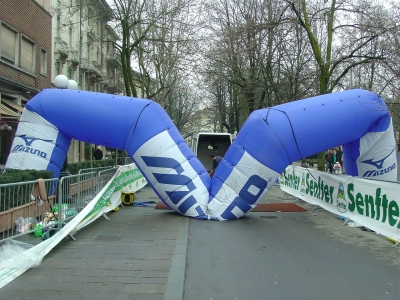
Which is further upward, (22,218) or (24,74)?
(24,74)

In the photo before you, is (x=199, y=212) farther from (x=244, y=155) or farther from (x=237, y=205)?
(x=244, y=155)

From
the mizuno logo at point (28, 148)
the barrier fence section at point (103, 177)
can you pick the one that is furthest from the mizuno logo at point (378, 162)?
the mizuno logo at point (28, 148)

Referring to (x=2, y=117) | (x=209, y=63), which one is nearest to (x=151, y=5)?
(x=209, y=63)

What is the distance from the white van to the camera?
18.2 metres

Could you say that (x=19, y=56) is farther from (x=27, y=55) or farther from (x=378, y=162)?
(x=378, y=162)

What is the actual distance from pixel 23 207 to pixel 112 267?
2.04 meters

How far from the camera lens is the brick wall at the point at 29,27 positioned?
58.7 feet

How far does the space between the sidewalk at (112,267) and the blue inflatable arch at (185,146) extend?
122 cm

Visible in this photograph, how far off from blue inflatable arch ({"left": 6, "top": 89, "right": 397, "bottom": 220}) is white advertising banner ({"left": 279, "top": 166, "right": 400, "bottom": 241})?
1.22m

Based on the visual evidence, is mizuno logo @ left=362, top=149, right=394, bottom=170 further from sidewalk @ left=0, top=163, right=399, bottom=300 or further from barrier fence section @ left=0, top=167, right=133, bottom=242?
barrier fence section @ left=0, top=167, right=133, bottom=242

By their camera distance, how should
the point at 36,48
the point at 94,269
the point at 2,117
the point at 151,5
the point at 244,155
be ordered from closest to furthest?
the point at 94,269
the point at 244,155
the point at 2,117
the point at 151,5
the point at 36,48

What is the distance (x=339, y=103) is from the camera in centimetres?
967

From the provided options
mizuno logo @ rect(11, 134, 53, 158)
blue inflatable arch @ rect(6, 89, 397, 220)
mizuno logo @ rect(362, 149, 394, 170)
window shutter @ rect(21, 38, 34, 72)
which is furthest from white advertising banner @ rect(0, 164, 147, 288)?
window shutter @ rect(21, 38, 34, 72)

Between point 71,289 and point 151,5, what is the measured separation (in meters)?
16.5
